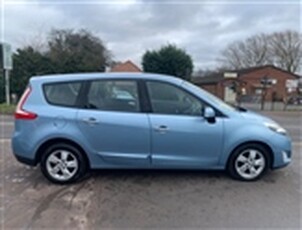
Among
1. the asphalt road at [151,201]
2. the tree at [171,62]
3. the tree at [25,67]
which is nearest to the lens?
the asphalt road at [151,201]

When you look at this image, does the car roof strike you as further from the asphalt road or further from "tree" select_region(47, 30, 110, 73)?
"tree" select_region(47, 30, 110, 73)

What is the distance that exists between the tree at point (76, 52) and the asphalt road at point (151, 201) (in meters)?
24.3

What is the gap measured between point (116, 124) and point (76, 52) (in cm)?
2760

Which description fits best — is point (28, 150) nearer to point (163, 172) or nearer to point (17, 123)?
point (17, 123)

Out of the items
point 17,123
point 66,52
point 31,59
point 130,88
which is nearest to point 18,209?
point 17,123

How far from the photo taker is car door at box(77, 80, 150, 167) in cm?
476

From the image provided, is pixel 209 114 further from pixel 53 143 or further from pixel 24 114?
pixel 24 114

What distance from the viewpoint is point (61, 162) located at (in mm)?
4836

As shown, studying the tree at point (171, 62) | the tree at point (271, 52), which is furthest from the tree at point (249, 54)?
the tree at point (171, 62)

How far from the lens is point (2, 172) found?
549 centimetres

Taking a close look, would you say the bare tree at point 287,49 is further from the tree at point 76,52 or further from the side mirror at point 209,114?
the side mirror at point 209,114

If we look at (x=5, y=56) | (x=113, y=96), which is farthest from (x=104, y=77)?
(x=5, y=56)

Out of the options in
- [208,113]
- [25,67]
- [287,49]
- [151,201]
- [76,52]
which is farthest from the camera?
[287,49]

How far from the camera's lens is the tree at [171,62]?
33344 millimetres
